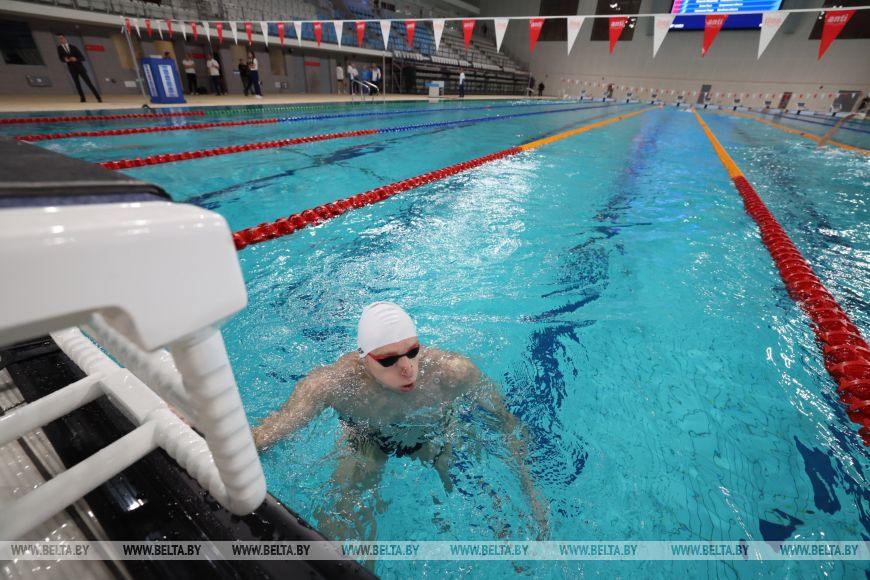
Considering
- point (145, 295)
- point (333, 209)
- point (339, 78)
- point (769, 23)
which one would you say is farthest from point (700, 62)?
point (145, 295)

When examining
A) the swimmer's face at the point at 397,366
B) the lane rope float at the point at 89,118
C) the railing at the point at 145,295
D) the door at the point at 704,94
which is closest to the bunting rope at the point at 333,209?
the swimmer's face at the point at 397,366

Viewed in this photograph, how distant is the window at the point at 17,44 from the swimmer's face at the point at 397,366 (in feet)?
61.8

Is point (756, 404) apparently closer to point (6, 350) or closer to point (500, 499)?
point (500, 499)

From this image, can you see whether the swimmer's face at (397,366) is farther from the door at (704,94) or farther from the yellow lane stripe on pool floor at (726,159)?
the door at (704,94)

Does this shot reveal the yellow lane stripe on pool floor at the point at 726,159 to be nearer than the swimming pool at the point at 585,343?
No

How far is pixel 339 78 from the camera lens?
2197cm

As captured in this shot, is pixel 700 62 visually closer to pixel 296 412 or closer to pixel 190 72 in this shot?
pixel 190 72

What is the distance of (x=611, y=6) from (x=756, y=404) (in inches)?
1512

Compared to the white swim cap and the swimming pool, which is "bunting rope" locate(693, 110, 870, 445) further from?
the white swim cap

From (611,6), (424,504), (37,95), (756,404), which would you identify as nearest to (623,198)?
(756,404)

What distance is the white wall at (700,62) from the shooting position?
24.6 m

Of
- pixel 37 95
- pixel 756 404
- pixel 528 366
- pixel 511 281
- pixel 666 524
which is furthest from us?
pixel 37 95

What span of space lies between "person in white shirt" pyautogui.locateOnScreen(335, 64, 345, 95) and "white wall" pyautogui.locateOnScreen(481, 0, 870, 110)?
21.1 meters

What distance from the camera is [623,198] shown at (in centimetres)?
580
